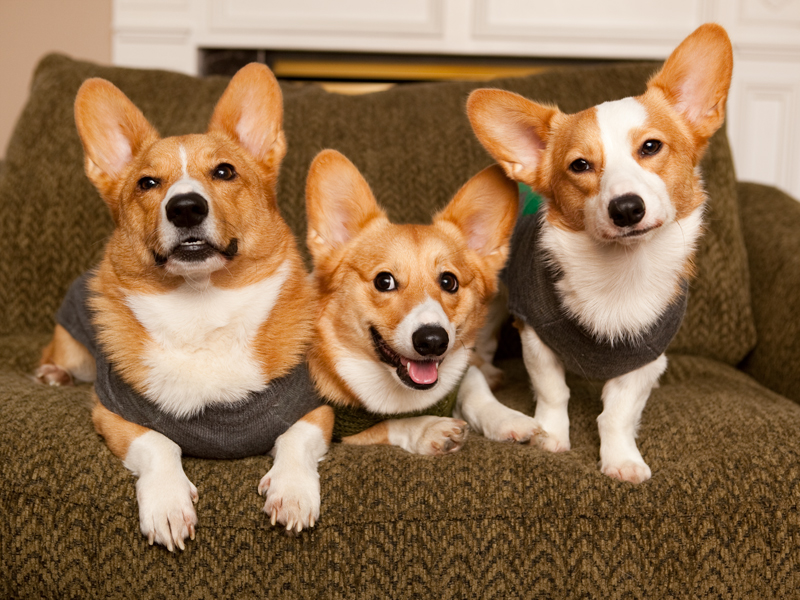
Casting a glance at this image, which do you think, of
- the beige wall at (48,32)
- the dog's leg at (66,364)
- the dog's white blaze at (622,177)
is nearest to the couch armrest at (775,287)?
the dog's white blaze at (622,177)

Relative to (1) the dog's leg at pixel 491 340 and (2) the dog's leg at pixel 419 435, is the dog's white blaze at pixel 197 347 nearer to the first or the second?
(2) the dog's leg at pixel 419 435

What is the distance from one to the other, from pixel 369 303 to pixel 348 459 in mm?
338

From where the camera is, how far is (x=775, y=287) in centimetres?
193

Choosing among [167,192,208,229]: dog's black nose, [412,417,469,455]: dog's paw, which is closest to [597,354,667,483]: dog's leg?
[412,417,469,455]: dog's paw

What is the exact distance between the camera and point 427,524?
45.7 inches

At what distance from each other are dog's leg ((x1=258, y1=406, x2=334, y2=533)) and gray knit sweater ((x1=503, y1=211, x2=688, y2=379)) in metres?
0.54

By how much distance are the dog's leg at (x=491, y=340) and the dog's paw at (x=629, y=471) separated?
0.56 m

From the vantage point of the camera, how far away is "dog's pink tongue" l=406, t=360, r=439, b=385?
1.31 meters


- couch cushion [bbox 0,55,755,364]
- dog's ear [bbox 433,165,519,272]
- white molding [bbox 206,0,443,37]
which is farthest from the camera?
white molding [bbox 206,0,443,37]

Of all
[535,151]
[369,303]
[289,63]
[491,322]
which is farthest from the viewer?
[289,63]

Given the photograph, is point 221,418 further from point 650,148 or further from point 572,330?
point 650,148

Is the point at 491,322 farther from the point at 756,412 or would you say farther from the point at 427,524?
the point at 427,524

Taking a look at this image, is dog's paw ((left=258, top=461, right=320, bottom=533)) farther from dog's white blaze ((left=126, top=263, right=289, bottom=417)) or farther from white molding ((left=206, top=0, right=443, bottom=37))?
white molding ((left=206, top=0, right=443, bottom=37))

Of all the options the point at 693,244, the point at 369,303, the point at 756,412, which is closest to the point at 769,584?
the point at 756,412
